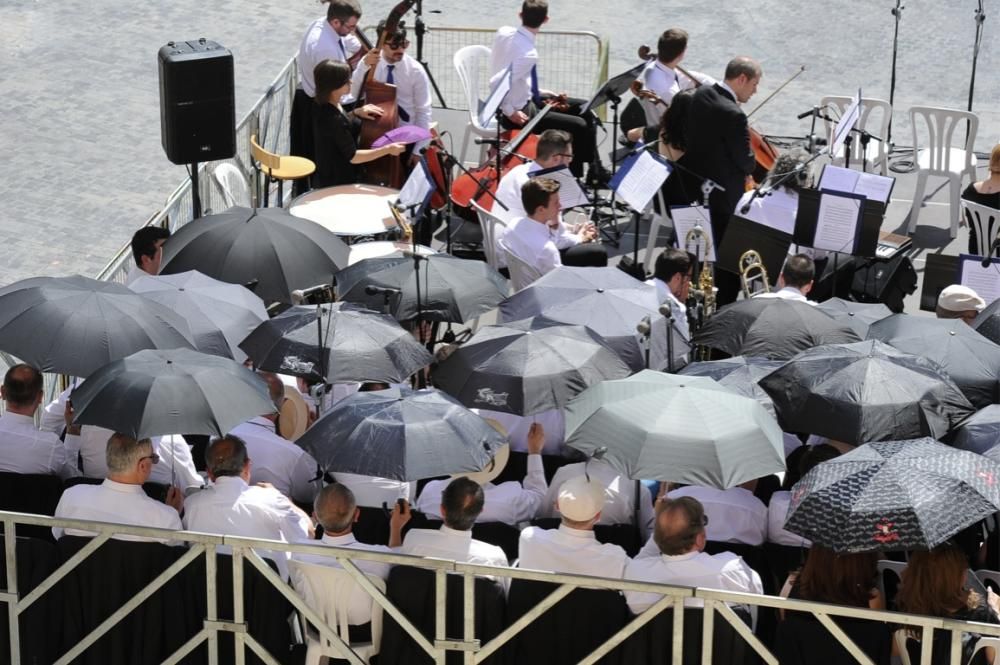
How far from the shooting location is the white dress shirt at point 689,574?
7.12 m

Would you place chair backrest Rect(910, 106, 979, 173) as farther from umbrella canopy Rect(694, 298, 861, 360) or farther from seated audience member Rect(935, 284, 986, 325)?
umbrella canopy Rect(694, 298, 861, 360)

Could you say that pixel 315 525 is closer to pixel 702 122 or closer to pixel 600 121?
pixel 702 122

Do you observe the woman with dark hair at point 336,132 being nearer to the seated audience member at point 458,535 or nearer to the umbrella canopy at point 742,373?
the umbrella canopy at point 742,373

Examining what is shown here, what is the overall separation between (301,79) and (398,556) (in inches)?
301

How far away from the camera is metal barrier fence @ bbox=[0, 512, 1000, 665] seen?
667 cm

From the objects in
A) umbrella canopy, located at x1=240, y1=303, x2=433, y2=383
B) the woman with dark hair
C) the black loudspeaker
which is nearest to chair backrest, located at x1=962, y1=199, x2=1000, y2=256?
the woman with dark hair

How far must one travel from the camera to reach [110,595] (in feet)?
24.2

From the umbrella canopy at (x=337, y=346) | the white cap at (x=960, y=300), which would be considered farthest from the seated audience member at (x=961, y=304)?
the umbrella canopy at (x=337, y=346)

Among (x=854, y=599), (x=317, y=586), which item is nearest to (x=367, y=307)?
(x=317, y=586)

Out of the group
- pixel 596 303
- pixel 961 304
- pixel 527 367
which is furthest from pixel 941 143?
pixel 527 367

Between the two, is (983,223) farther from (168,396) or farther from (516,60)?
(168,396)

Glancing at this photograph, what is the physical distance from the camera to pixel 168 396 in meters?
7.62

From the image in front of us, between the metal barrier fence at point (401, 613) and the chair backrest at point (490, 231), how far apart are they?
186 inches

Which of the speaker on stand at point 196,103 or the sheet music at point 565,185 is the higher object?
the speaker on stand at point 196,103
